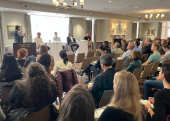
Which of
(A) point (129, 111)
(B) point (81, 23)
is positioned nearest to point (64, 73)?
(A) point (129, 111)

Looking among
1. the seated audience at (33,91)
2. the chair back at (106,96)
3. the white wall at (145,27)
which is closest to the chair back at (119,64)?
the chair back at (106,96)

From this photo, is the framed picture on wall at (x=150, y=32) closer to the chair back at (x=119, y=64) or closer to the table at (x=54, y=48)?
the table at (x=54, y=48)

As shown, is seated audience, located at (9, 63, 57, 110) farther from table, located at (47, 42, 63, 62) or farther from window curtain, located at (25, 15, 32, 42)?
window curtain, located at (25, 15, 32, 42)

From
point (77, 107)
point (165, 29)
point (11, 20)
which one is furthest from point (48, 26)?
point (165, 29)

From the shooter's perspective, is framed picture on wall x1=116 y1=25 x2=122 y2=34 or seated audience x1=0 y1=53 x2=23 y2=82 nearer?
seated audience x1=0 y1=53 x2=23 y2=82

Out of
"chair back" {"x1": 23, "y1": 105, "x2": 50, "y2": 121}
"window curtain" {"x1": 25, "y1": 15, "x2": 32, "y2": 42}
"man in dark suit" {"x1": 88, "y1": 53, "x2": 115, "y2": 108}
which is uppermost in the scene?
"window curtain" {"x1": 25, "y1": 15, "x2": 32, "y2": 42}

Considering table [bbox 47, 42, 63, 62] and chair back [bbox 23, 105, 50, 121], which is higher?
table [bbox 47, 42, 63, 62]

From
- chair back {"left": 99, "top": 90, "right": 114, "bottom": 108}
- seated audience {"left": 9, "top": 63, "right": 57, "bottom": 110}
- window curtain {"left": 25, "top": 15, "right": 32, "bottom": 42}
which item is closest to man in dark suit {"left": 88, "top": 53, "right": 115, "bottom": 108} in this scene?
chair back {"left": 99, "top": 90, "right": 114, "bottom": 108}

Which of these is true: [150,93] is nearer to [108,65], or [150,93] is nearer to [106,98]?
[108,65]

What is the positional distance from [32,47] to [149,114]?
239 inches

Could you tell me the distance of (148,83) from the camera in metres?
3.16

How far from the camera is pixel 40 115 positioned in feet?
5.50

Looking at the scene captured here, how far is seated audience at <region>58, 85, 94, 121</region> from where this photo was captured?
847 millimetres

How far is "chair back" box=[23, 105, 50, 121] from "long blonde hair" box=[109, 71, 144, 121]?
31.5 inches
